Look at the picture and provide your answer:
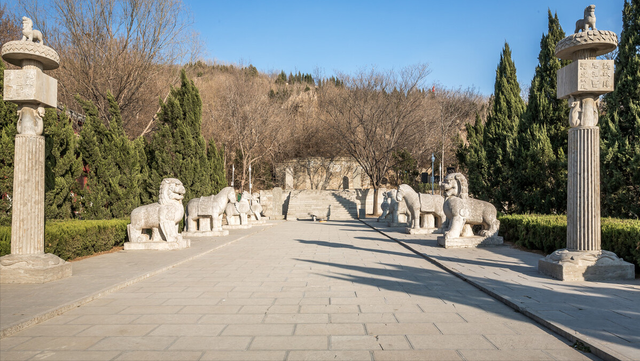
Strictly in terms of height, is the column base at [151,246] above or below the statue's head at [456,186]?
below

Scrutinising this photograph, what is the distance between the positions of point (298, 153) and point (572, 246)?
3973cm

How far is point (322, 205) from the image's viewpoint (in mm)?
31094

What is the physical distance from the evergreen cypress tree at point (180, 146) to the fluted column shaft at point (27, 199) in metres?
8.53

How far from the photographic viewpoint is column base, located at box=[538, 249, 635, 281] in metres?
6.64

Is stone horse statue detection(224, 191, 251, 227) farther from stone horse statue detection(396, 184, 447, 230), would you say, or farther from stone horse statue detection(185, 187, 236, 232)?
stone horse statue detection(396, 184, 447, 230)

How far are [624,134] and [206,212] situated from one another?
12959 millimetres

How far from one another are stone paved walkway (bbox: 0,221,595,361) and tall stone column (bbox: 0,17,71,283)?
2.50 feet

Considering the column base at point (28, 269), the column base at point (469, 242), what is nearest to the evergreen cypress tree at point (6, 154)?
the column base at point (28, 269)

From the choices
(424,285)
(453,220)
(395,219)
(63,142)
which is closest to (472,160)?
(395,219)

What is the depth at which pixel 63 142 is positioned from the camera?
10.9m

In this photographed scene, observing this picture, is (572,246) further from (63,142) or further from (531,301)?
(63,142)

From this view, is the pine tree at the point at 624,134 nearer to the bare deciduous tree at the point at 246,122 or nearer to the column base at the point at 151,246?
the column base at the point at 151,246

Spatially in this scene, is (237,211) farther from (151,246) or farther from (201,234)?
(151,246)

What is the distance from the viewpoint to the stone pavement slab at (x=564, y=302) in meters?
3.89
